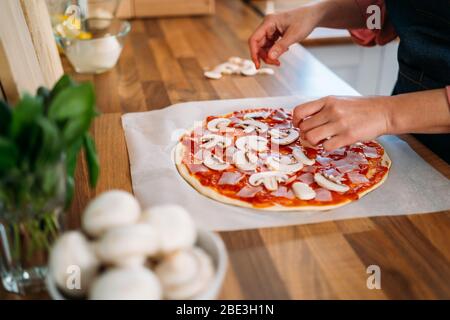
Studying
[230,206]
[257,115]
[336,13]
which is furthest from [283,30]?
[230,206]

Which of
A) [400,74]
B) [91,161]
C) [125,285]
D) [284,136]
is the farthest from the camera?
[400,74]

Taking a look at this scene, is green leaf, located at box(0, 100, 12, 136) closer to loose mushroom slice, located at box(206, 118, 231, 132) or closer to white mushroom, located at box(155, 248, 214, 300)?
white mushroom, located at box(155, 248, 214, 300)

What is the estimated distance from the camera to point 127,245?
1.62 feet

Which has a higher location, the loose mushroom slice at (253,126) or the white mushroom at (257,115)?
the loose mushroom slice at (253,126)

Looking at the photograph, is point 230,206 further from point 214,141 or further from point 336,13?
point 336,13

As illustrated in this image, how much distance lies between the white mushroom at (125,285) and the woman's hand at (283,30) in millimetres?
860

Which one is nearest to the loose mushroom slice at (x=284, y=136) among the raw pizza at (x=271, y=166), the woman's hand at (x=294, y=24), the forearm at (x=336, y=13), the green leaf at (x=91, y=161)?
the raw pizza at (x=271, y=166)

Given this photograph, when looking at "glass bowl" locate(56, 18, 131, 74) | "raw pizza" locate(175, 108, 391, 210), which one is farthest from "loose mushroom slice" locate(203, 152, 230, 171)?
"glass bowl" locate(56, 18, 131, 74)

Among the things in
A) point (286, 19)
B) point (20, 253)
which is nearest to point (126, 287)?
point (20, 253)

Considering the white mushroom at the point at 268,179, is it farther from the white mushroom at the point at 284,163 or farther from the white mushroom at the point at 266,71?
the white mushroom at the point at 266,71

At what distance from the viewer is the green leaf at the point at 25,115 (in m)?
0.52

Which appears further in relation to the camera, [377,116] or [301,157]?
[301,157]

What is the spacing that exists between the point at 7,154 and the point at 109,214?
12 centimetres
